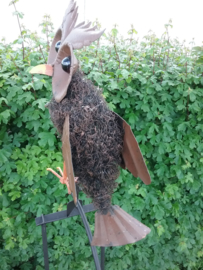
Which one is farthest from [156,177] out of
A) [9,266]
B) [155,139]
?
[9,266]

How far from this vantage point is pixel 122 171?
6.34ft

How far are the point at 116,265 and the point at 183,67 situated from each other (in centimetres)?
180

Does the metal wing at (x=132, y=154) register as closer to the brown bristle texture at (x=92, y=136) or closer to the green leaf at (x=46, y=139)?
the brown bristle texture at (x=92, y=136)

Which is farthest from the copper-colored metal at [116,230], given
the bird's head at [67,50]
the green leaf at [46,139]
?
the green leaf at [46,139]

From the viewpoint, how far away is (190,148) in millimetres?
2047

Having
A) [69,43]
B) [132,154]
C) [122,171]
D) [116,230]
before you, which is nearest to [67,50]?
[69,43]

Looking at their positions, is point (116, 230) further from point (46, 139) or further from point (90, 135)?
point (46, 139)

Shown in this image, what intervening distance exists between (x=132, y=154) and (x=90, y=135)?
0.22 meters

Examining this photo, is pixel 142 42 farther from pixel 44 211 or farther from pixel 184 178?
pixel 44 211

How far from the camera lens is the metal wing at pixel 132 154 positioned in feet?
3.31

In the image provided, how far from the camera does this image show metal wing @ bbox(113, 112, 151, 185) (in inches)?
39.8

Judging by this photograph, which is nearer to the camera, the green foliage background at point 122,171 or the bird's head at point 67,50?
the bird's head at point 67,50

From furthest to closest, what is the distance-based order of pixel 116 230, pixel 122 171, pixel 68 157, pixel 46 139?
pixel 122 171, pixel 46 139, pixel 116 230, pixel 68 157

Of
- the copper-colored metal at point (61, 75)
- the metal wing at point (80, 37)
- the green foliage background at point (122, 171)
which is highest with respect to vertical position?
the metal wing at point (80, 37)
